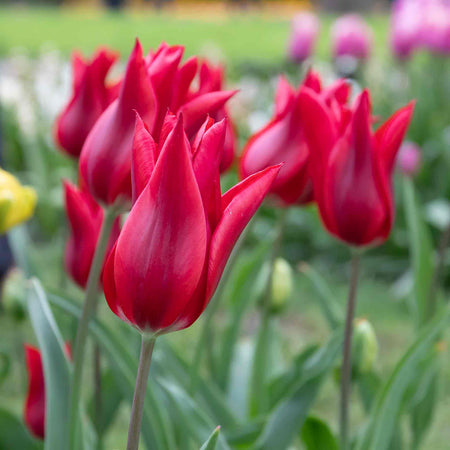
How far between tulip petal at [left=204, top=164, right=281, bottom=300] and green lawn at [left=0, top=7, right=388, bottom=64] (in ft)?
32.1

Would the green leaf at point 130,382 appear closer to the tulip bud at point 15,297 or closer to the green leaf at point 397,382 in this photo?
the green leaf at point 397,382

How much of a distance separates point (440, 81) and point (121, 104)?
3844 mm

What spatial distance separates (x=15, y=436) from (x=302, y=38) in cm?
374

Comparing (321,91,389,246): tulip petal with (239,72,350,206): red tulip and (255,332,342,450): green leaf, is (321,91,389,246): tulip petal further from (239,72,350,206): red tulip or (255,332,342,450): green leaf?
(255,332,342,450): green leaf

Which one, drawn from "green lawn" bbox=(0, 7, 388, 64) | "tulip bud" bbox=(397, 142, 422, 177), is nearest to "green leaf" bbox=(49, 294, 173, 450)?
"tulip bud" bbox=(397, 142, 422, 177)

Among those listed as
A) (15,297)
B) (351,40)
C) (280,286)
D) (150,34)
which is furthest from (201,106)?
(150,34)

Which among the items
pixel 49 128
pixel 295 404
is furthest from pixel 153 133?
pixel 49 128

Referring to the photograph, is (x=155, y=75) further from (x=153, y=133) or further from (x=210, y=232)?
(x=210, y=232)

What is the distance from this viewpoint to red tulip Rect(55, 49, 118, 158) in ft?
3.26

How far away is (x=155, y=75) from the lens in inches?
32.1

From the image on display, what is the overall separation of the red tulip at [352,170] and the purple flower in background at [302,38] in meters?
3.77

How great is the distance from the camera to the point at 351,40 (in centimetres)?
450

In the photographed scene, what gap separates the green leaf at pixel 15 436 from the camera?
119cm

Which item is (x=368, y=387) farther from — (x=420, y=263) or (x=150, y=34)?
(x=150, y=34)
